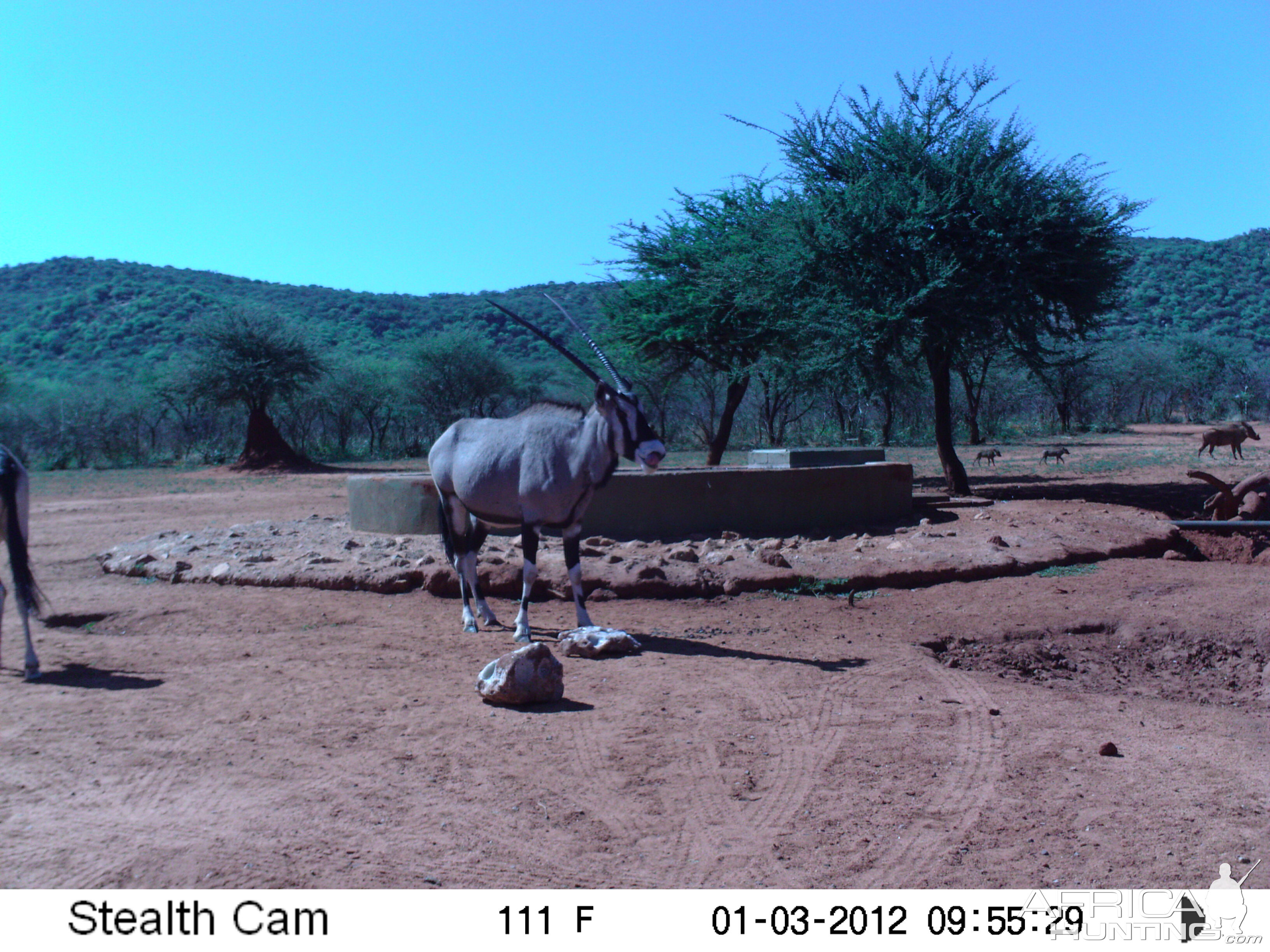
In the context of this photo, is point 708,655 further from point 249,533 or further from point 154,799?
point 249,533

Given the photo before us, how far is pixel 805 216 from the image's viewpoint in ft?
52.2

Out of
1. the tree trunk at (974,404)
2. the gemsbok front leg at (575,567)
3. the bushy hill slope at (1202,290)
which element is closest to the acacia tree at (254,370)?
the tree trunk at (974,404)

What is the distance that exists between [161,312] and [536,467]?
204ft

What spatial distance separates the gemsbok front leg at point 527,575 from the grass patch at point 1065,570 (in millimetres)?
5123

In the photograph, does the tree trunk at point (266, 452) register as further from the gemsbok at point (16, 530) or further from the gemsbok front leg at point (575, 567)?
the gemsbok front leg at point (575, 567)

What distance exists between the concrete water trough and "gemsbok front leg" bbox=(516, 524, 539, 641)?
3331 mm

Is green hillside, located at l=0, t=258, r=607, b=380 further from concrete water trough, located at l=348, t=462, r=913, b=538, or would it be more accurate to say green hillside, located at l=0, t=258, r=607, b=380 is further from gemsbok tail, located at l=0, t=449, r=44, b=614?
gemsbok tail, located at l=0, t=449, r=44, b=614

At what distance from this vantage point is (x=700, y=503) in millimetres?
11266

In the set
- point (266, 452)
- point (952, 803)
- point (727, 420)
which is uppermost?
point (727, 420)

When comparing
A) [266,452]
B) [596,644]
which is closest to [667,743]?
[596,644]

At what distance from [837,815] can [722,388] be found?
1506 inches

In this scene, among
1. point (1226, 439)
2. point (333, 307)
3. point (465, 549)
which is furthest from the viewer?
point (333, 307)

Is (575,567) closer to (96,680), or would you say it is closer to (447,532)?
(447,532)
